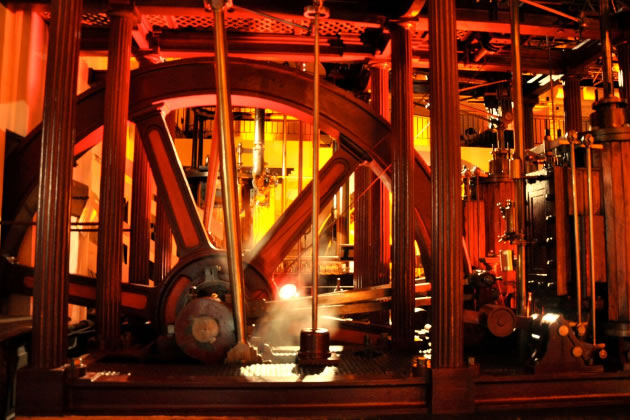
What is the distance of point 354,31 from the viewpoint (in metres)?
5.09

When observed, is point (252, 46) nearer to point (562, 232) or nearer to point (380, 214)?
point (380, 214)

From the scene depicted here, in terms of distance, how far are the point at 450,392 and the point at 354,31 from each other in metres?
3.58

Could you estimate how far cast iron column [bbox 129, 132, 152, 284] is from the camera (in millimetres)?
5109

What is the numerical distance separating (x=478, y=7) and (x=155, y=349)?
391 centimetres

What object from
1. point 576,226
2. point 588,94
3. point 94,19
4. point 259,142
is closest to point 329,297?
point 576,226

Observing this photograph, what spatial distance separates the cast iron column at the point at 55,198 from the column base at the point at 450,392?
1946 millimetres

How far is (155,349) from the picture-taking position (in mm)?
3846

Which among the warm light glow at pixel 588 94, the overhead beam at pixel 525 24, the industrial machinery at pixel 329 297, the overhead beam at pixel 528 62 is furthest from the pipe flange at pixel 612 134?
the warm light glow at pixel 588 94

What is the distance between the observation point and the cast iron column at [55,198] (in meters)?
2.68

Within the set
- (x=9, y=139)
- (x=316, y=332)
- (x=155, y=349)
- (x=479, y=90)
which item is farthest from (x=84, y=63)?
(x=479, y=90)

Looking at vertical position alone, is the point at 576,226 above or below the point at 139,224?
below

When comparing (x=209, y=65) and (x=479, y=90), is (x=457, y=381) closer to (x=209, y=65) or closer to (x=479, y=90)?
(x=209, y=65)

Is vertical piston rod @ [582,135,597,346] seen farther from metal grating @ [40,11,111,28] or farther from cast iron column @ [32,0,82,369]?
metal grating @ [40,11,111,28]

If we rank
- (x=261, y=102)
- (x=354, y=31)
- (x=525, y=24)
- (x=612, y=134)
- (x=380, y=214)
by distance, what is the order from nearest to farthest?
(x=612, y=134)
(x=261, y=102)
(x=525, y=24)
(x=354, y=31)
(x=380, y=214)
